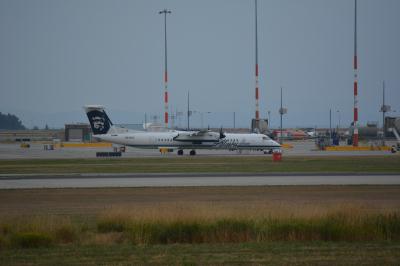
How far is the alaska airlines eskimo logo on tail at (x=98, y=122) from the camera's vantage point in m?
66.2

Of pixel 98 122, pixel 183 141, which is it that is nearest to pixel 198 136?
pixel 183 141

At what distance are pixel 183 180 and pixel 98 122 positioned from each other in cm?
3427

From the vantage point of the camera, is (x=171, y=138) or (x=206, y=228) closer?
(x=206, y=228)

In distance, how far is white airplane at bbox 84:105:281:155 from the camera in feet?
214

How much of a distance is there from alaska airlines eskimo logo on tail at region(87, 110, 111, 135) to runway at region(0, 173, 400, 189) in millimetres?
28988

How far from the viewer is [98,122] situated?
6625cm

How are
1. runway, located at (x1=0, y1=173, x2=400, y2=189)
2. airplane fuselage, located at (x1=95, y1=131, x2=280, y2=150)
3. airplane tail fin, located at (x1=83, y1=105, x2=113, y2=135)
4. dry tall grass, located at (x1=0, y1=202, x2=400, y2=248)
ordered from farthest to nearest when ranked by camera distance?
1. airplane tail fin, located at (x1=83, y1=105, x2=113, y2=135)
2. airplane fuselage, located at (x1=95, y1=131, x2=280, y2=150)
3. runway, located at (x1=0, y1=173, x2=400, y2=189)
4. dry tall grass, located at (x1=0, y1=202, x2=400, y2=248)

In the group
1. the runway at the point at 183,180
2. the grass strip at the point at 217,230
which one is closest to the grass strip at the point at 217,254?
the grass strip at the point at 217,230

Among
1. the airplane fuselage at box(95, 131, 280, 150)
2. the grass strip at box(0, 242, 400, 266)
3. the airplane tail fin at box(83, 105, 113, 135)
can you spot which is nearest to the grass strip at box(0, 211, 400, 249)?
the grass strip at box(0, 242, 400, 266)

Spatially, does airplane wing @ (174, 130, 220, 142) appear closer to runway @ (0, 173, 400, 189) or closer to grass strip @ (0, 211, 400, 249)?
runway @ (0, 173, 400, 189)

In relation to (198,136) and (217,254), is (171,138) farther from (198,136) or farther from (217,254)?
(217,254)

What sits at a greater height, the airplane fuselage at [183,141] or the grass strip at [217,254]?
the airplane fuselage at [183,141]

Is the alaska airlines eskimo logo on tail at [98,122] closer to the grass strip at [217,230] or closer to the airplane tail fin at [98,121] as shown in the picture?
the airplane tail fin at [98,121]

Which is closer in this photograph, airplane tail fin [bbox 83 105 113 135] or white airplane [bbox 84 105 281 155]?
white airplane [bbox 84 105 281 155]
